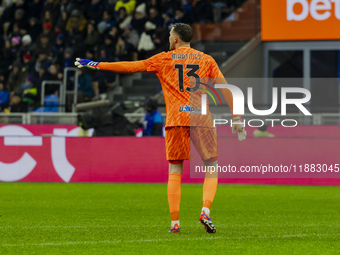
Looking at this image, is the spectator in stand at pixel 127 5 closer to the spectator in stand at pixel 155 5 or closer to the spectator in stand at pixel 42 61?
the spectator in stand at pixel 155 5

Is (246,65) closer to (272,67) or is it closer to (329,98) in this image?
(272,67)

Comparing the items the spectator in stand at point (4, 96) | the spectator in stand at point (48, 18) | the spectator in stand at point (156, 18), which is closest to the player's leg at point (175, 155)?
the spectator in stand at point (4, 96)

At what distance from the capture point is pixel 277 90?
22.0m

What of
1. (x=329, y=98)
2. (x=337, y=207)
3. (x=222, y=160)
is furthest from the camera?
(x=329, y=98)

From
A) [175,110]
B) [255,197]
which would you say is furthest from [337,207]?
[175,110]

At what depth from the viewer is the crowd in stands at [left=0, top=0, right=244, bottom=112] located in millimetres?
21594

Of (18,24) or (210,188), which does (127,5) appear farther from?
(210,188)

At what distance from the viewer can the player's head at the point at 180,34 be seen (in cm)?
758

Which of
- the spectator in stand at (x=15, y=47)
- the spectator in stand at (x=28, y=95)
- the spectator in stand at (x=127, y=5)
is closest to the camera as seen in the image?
the spectator in stand at (x=28, y=95)

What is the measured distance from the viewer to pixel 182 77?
754cm

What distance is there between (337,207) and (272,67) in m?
12.1

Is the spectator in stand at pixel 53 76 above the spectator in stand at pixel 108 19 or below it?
below

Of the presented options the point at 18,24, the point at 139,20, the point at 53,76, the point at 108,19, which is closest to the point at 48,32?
the point at 18,24

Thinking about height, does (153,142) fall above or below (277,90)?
below
